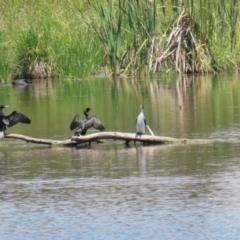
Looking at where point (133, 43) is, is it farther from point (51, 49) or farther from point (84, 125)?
point (84, 125)

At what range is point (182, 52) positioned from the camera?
95.5 ft

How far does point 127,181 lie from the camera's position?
37.8ft

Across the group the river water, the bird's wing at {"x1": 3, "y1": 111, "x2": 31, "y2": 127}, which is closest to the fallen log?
the river water

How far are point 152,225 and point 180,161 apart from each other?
3621mm

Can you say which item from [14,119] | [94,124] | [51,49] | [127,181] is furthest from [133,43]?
[127,181]

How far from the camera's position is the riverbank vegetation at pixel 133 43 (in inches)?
1128

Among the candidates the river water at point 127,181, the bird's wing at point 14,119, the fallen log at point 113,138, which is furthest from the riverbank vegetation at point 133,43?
the fallen log at point 113,138

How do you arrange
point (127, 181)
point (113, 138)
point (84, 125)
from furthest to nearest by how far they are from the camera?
point (84, 125) < point (113, 138) < point (127, 181)

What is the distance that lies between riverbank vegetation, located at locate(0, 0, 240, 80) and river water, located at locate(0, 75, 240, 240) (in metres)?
8.29

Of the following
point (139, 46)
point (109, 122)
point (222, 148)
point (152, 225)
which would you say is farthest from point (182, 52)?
point (152, 225)

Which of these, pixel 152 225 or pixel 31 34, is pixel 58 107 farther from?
pixel 152 225

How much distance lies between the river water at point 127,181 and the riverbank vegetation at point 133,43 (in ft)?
27.2

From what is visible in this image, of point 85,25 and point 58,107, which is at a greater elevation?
point 85,25

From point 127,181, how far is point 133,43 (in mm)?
17365
